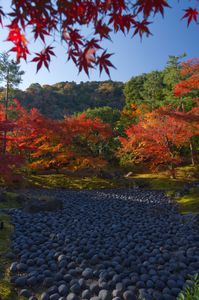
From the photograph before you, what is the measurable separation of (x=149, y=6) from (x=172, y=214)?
9.49 metres

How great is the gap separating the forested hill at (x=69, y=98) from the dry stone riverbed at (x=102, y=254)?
1518 inches

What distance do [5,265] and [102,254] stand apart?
2026 mm

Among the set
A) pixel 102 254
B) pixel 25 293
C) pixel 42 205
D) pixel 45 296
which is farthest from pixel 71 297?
pixel 42 205

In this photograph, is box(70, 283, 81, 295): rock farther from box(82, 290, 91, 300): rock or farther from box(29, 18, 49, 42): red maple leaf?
box(29, 18, 49, 42): red maple leaf

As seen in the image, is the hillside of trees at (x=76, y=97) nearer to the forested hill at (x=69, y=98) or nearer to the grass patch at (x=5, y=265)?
the forested hill at (x=69, y=98)

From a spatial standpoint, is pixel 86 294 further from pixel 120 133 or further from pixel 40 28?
pixel 120 133

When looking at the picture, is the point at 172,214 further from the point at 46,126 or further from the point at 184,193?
the point at 46,126

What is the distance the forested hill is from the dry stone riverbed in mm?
38547

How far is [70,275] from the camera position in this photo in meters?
5.19

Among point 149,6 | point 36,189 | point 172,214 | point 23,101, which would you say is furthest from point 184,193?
point 23,101

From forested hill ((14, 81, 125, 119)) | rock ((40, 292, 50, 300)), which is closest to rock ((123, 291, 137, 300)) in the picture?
rock ((40, 292, 50, 300))

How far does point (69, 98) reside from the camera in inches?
2020

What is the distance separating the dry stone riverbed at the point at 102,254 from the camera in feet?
15.5

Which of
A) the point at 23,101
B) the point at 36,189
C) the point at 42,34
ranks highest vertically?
the point at 23,101
